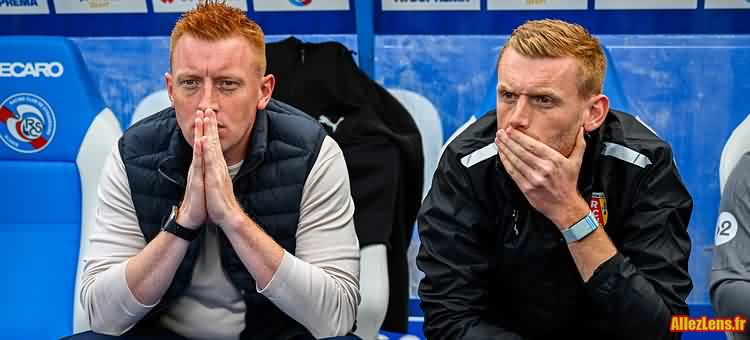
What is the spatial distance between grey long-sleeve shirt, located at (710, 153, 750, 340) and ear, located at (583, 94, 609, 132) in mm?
473

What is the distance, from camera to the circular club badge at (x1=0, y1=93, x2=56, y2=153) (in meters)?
2.43

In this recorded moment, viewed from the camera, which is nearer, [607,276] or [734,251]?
[607,276]

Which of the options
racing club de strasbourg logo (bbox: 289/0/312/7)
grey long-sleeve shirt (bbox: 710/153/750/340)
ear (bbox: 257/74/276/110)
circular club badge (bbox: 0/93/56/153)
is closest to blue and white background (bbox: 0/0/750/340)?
racing club de strasbourg logo (bbox: 289/0/312/7)

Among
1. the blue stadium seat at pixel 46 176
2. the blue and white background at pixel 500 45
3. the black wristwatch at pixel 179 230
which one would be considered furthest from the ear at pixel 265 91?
the blue and white background at pixel 500 45

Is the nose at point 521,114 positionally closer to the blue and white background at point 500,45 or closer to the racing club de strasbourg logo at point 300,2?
the blue and white background at point 500,45

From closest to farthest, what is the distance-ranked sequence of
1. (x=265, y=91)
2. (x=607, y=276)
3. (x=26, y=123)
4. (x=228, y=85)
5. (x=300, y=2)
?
(x=607, y=276) < (x=228, y=85) < (x=265, y=91) < (x=26, y=123) < (x=300, y=2)

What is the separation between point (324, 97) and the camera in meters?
2.49

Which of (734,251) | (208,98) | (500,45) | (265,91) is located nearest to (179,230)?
(208,98)

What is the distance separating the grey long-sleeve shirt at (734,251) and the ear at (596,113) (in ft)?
1.55

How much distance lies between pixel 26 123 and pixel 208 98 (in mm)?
780

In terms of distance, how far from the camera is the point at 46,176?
8.02ft

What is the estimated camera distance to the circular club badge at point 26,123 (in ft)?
7.98

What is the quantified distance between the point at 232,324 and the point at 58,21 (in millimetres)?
1656

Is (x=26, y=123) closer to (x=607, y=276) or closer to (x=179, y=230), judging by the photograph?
(x=179, y=230)
